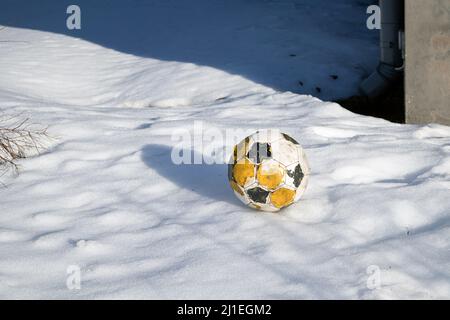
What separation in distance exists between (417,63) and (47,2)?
9202mm

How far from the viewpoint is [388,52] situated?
285 inches

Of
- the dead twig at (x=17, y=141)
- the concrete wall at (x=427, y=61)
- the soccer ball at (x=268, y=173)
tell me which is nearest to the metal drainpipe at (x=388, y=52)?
the concrete wall at (x=427, y=61)

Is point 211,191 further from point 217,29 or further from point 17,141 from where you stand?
point 217,29

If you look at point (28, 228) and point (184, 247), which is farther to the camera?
point (28, 228)

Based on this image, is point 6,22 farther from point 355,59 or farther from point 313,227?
point 313,227

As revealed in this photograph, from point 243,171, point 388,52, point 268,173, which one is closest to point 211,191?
point 243,171

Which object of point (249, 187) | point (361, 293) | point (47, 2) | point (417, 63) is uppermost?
point (47, 2)

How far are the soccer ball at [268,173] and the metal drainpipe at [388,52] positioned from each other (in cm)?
270

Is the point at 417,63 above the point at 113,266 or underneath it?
above

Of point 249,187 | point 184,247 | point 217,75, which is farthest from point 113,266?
point 217,75

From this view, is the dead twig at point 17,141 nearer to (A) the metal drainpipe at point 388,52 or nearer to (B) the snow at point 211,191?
(B) the snow at point 211,191
